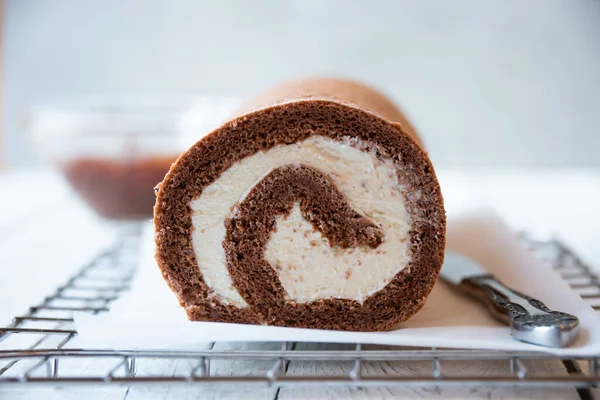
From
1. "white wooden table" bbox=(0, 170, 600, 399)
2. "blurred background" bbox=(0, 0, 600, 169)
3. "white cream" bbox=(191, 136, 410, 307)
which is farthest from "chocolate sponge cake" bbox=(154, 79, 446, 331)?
"blurred background" bbox=(0, 0, 600, 169)

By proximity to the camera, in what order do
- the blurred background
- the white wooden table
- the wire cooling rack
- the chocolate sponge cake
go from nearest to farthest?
the wire cooling rack → the white wooden table → the chocolate sponge cake → the blurred background

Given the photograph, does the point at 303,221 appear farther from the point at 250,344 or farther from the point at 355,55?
the point at 355,55

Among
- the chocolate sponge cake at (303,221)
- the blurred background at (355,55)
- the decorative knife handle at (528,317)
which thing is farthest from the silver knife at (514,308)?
the blurred background at (355,55)

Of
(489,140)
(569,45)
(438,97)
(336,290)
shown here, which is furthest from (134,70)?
(336,290)

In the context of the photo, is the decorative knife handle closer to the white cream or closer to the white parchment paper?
the white parchment paper

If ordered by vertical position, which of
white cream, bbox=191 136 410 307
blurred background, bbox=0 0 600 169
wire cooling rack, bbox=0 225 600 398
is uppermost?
blurred background, bbox=0 0 600 169

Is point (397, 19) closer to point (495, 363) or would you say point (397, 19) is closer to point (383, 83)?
point (383, 83)

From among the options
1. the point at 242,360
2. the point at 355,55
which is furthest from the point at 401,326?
the point at 355,55
